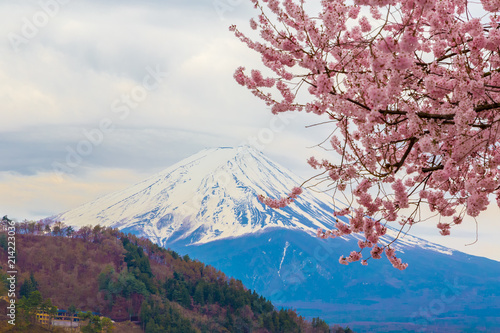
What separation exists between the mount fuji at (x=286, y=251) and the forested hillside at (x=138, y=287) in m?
90.7

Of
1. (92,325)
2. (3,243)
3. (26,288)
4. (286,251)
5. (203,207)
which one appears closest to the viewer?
(92,325)

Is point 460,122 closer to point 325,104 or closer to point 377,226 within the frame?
point 325,104

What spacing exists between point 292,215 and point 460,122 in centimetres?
18965

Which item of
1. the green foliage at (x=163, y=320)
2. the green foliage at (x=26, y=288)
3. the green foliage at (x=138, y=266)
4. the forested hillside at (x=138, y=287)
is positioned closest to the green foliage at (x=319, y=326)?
the forested hillside at (x=138, y=287)

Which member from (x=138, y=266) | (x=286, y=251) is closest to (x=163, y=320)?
(x=138, y=266)

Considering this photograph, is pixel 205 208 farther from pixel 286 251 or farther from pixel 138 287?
pixel 138 287

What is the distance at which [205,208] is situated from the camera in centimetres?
19938

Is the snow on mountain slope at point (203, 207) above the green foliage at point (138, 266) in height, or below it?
above

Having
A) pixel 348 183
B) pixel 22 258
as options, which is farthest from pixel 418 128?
pixel 22 258

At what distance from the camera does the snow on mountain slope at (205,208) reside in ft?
602

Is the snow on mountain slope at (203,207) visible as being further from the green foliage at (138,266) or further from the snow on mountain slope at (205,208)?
the green foliage at (138,266)

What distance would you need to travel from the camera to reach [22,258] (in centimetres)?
6488

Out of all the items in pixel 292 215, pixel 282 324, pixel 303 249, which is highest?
pixel 292 215

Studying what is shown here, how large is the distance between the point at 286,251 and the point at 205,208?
1506 inches
